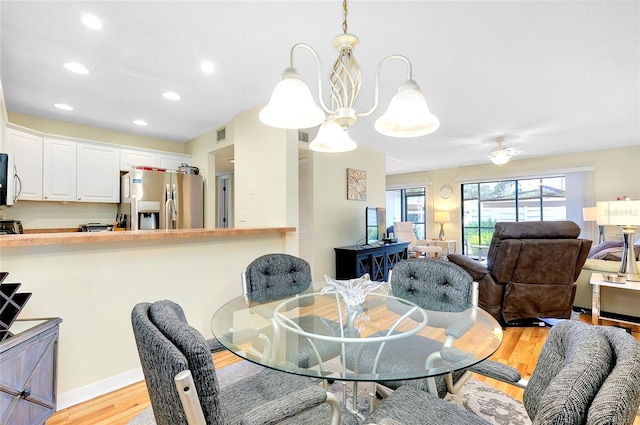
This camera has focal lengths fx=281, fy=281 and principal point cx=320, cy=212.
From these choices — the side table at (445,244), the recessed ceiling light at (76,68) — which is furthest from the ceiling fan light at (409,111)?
the side table at (445,244)

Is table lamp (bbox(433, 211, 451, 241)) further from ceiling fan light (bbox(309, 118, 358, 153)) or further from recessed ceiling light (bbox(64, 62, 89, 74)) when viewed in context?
recessed ceiling light (bbox(64, 62, 89, 74))

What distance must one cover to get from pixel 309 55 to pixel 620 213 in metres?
3.32

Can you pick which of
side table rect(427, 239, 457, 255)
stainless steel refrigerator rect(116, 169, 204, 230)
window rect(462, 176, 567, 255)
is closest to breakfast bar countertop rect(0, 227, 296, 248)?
stainless steel refrigerator rect(116, 169, 204, 230)

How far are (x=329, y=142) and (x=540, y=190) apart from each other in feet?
22.1

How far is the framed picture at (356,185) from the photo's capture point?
4775mm

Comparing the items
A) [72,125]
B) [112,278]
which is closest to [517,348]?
[112,278]

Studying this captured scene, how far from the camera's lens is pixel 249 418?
0.78 m

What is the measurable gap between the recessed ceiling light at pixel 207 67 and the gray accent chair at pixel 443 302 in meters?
2.17

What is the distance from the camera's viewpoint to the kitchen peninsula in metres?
1.64

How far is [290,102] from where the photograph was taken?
4.13ft

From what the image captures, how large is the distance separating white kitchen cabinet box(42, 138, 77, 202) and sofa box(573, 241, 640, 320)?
247 inches

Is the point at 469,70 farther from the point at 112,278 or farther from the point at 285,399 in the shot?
Result: the point at 112,278

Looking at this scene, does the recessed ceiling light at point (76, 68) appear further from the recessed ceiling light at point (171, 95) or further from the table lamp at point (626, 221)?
the table lamp at point (626, 221)

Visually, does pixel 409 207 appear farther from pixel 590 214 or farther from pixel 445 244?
pixel 590 214
